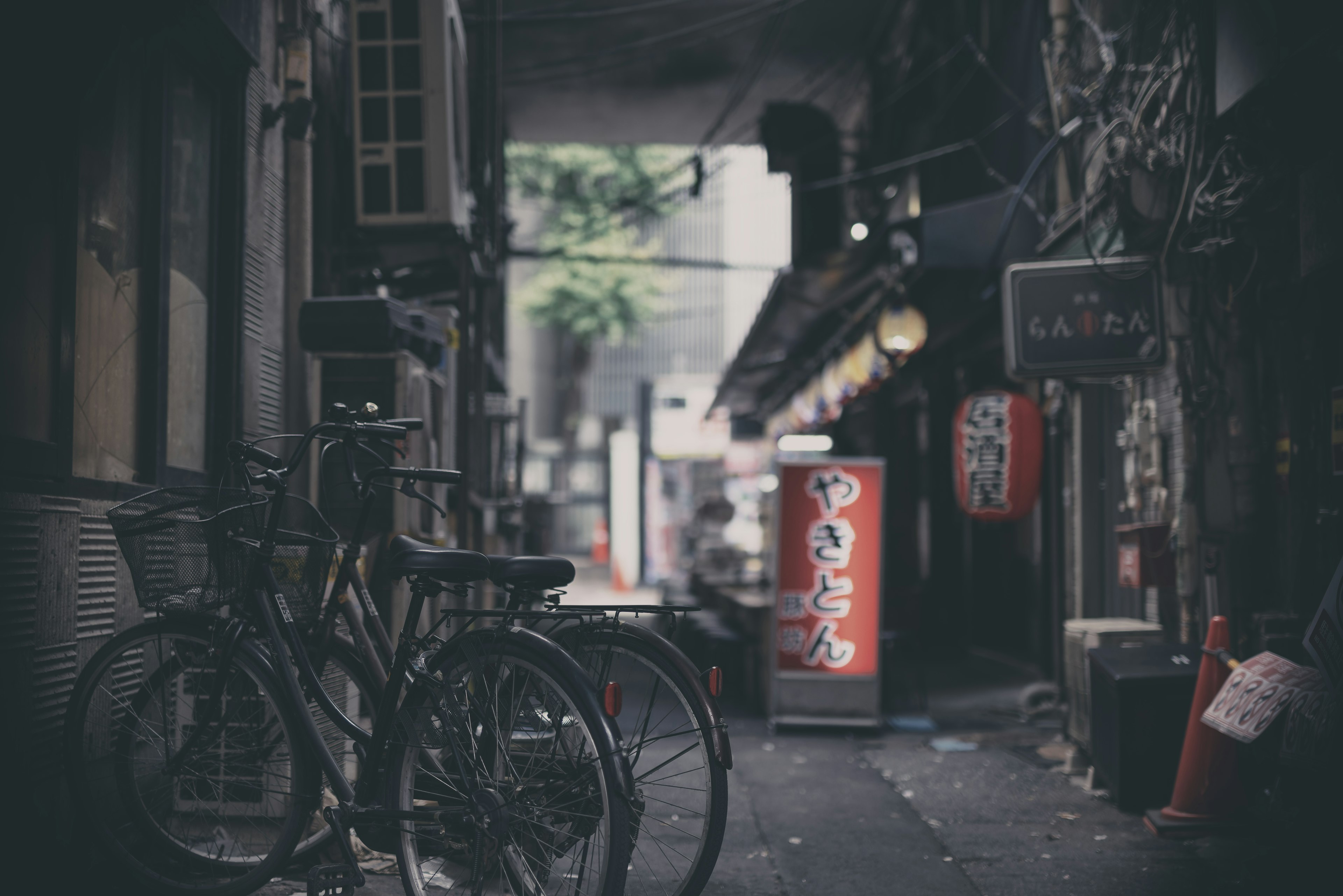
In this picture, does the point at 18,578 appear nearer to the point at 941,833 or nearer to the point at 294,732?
the point at 294,732

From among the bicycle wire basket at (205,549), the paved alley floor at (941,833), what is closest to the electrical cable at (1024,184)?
the paved alley floor at (941,833)

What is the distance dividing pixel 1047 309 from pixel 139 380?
17.8ft

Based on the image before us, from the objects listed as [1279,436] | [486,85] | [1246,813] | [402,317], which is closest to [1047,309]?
[1279,436]

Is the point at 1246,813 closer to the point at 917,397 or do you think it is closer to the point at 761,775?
the point at 761,775

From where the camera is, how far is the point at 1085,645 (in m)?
7.05

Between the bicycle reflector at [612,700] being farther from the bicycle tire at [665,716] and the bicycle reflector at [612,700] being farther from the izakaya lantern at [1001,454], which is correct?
the izakaya lantern at [1001,454]

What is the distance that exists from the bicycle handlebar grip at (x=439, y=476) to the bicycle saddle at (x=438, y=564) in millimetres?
234

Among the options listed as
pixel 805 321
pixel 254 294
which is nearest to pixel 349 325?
pixel 254 294

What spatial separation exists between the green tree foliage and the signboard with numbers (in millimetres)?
18290

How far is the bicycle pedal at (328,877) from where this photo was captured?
3402mm

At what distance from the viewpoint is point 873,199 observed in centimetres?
1552

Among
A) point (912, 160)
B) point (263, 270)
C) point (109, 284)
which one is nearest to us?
point (109, 284)

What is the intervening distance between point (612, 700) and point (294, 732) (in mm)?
1157

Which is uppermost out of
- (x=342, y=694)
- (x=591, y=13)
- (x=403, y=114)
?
(x=591, y=13)
